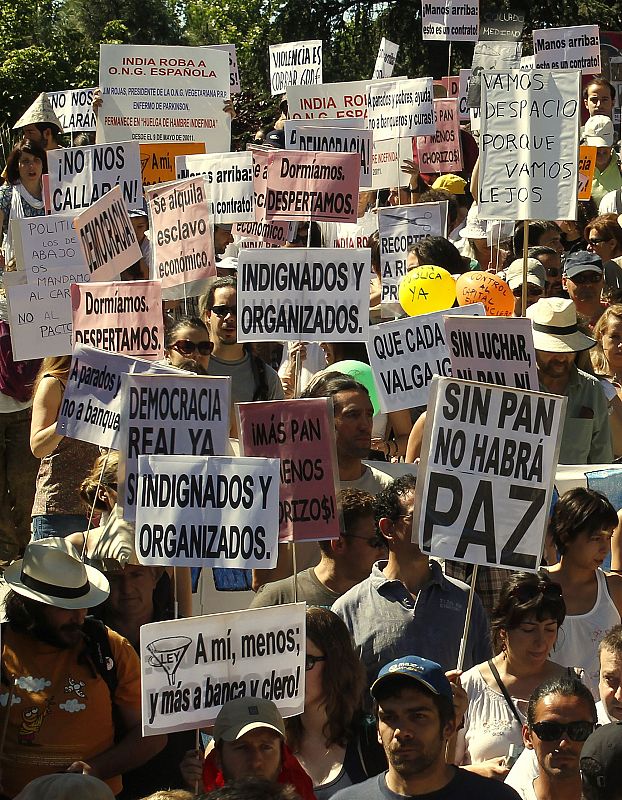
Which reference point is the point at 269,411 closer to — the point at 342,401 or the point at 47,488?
the point at 342,401

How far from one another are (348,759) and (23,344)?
12.1 feet

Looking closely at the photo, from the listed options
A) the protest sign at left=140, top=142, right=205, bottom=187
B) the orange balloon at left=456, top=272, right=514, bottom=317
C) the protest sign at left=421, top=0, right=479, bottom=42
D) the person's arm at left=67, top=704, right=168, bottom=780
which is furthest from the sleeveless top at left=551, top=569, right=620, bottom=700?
the protest sign at left=421, top=0, right=479, bottom=42

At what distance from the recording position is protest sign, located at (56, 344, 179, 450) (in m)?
6.56

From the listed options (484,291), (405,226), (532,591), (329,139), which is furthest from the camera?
(405,226)

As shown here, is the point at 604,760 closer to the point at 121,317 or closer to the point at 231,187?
the point at 121,317

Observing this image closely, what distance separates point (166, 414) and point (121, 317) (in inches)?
61.1

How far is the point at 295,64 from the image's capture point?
1561cm

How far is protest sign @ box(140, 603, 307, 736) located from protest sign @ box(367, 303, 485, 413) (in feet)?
7.99

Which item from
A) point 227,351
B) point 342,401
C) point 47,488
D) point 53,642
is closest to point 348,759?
point 53,642

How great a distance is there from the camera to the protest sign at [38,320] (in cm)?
795

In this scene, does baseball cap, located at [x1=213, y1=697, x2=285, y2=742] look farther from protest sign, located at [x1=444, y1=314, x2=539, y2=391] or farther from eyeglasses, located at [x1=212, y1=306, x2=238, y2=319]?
eyeglasses, located at [x1=212, y1=306, x2=238, y2=319]

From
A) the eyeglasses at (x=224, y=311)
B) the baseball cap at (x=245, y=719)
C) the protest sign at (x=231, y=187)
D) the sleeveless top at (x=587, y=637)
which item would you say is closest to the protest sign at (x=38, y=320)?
the eyeglasses at (x=224, y=311)

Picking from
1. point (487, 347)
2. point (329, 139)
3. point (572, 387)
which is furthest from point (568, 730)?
point (329, 139)

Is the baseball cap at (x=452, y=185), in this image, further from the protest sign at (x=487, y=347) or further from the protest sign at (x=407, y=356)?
the protest sign at (x=487, y=347)
